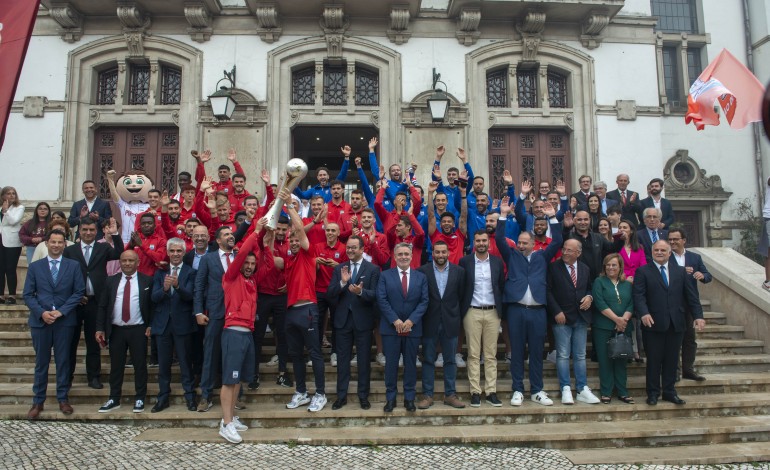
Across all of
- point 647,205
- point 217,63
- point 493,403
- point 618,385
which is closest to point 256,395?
point 493,403

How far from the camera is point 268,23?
11750 millimetres

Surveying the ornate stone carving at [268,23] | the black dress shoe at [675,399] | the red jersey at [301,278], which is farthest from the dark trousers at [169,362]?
the ornate stone carving at [268,23]

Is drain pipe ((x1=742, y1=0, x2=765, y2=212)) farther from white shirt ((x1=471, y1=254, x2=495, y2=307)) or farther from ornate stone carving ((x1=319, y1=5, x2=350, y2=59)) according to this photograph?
white shirt ((x1=471, y1=254, x2=495, y2=307))

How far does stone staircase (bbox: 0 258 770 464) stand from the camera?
5.45 metres

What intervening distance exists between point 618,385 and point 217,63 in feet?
33.7

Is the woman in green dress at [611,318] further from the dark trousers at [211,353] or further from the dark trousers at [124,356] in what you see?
the dark trousers at [124,356]

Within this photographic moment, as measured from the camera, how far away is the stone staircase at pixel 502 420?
17.9 feet

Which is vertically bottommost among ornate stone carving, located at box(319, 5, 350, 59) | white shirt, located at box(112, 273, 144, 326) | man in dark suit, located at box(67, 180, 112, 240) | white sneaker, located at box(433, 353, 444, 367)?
white sneaker, located at box(433, 353, 444, 367)

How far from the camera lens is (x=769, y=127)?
160 centimetres

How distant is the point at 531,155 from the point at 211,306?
9001 millimetres

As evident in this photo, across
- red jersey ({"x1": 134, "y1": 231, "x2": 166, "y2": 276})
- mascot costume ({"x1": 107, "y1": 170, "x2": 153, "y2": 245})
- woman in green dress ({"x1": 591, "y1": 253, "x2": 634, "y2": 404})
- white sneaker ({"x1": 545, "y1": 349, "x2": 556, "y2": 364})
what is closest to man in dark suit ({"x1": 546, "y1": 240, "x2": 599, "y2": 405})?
woman in green dress ({"x1": 591, "y1": 253, "x2": 634, "y2": 404})

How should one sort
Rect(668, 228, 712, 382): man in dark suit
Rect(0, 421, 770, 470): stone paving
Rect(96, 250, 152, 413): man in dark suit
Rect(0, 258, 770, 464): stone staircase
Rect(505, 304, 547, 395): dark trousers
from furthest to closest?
Rect(668, 228, 712, 382): man in dark suit
Rect(505, 304, 547, 395): dark trousers
Rect(96, 250, 152, 413): man in dark suit
Rect(0, 258, 770, 464): stone staircase
Rect(0, 421, 770, 470): stone paving

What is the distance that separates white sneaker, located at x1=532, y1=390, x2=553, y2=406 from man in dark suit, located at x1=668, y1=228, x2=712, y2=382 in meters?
2.09

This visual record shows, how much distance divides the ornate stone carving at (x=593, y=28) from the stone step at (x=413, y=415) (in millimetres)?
9015
